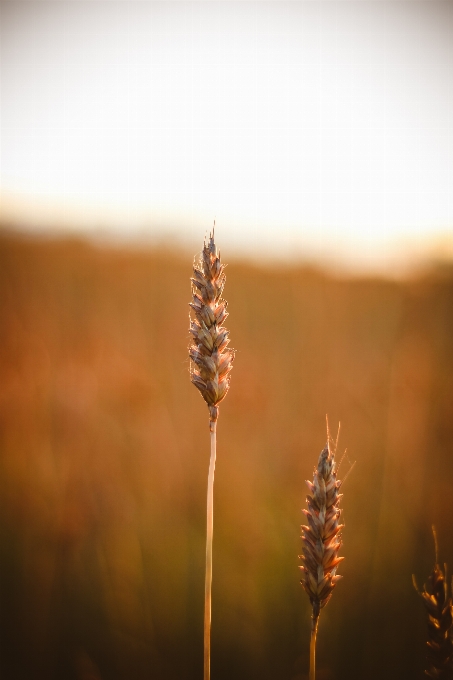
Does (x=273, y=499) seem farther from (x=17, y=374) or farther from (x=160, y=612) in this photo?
(x=17, y=374)

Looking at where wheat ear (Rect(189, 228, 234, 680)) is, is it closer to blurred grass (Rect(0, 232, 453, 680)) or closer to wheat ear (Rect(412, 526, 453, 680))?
wheat ear (Rect(412, 526, 453, 680))

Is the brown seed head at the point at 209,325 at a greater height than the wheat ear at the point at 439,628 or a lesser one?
greater

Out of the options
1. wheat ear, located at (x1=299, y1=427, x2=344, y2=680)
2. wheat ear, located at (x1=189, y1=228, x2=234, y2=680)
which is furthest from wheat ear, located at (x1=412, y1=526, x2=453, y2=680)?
wheat ear, located at (x1=189, y1=228, x2=234, y2=680)

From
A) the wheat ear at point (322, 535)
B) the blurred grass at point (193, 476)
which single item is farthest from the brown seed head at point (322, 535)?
the blurred grass at point (193, 476)

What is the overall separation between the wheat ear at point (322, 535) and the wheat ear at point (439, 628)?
0.34 metres

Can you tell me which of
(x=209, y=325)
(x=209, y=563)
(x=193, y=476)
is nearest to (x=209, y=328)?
(x=209, y=325)

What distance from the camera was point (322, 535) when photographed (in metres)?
1.16

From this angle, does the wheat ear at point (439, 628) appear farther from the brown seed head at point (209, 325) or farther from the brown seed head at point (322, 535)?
the brown seed head at point (209, 325)

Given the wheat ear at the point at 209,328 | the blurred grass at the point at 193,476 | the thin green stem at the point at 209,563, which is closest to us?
the thin green stem at the point at 209,563

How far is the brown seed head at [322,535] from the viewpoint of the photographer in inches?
44.1

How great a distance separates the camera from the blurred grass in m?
1.97

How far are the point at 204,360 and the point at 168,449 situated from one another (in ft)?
6.23

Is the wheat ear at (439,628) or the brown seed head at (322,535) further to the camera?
the wheat ear at (439,628)

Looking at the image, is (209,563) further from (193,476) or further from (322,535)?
(193,476)
